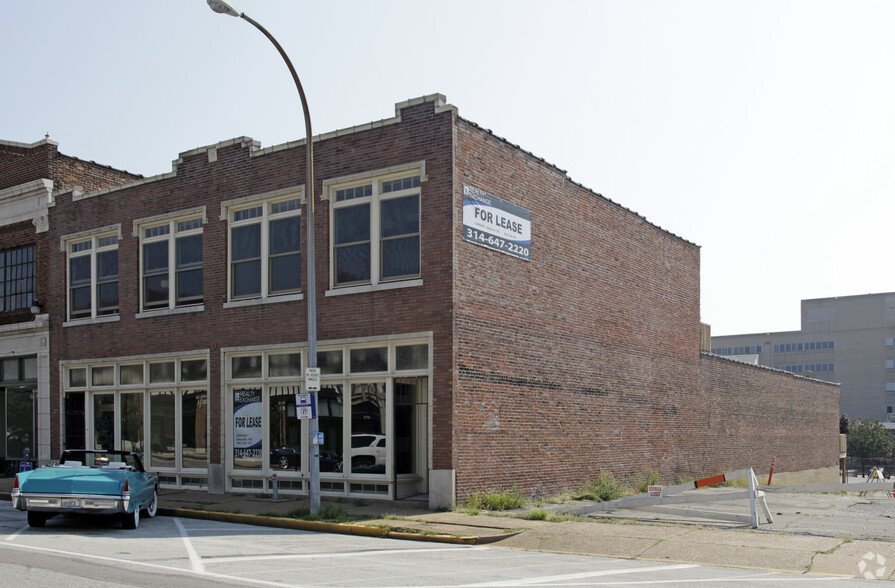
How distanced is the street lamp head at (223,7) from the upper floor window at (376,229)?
4.80 m

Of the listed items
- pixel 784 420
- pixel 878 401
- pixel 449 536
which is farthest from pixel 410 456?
pixel 878 401

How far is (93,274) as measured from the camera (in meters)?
24.8

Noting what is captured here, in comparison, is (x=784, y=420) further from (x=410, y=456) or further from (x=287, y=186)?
(x=287, y=186)

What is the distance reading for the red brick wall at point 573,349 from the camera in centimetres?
1838

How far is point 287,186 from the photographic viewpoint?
20453 mm

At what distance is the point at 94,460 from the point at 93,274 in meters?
9.54

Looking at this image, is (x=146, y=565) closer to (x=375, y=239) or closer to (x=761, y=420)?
(x=375, y=239)

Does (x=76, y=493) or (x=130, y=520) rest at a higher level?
(x=76, y=493)

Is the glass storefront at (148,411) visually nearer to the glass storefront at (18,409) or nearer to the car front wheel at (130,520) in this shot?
the glass storefront at (18,409)

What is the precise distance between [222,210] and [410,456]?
→ 770cm

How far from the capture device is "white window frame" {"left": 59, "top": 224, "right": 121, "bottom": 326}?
24.2 meters

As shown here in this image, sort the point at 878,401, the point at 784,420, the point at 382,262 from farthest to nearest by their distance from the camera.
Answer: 1. the point at 878,401
2. the point at 784,420
3. the point at 382,262

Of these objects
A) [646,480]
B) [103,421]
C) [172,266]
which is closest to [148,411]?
[103,421]

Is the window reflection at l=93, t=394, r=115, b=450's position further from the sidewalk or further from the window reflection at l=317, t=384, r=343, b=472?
the window reflection at l=317, t=384, r=343, b=472
